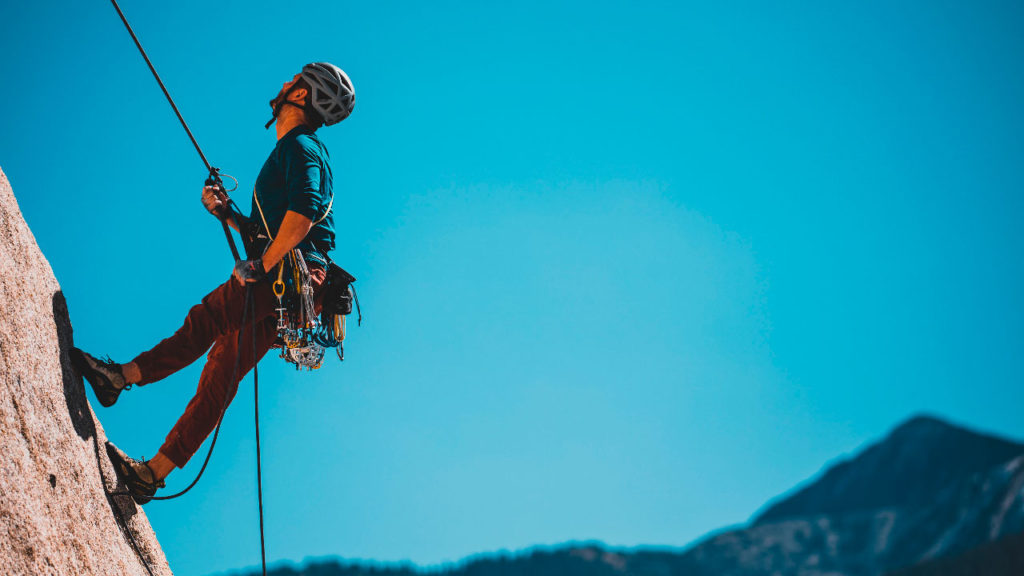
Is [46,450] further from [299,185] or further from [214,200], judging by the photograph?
[299,185]

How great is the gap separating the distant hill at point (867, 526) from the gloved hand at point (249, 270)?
49945 mm

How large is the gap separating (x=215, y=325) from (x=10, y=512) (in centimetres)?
164

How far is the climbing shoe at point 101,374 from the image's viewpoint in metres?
5.81

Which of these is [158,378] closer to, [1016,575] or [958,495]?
[1016,575]

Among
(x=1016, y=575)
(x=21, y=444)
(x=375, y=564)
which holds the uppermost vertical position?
(x=375, y=564)

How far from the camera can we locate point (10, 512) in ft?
15.5

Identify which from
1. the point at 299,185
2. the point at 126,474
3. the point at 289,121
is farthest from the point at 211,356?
the point at 289,121

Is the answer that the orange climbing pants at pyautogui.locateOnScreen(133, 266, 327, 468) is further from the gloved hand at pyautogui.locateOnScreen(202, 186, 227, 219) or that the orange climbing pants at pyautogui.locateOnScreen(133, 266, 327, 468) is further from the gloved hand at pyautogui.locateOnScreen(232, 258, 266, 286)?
the gloved hand at pyautogui.locateOnScreen(202, 186, 227, 219)

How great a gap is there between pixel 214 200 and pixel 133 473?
1599 mm

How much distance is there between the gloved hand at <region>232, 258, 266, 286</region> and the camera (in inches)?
231

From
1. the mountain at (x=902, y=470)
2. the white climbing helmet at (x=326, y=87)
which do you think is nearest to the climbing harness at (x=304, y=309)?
the white climbing helmet at (x=326, y=87)

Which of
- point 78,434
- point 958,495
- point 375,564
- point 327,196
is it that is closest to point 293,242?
point 327,196

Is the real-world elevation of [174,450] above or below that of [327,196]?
below

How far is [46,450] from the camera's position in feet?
16.9
